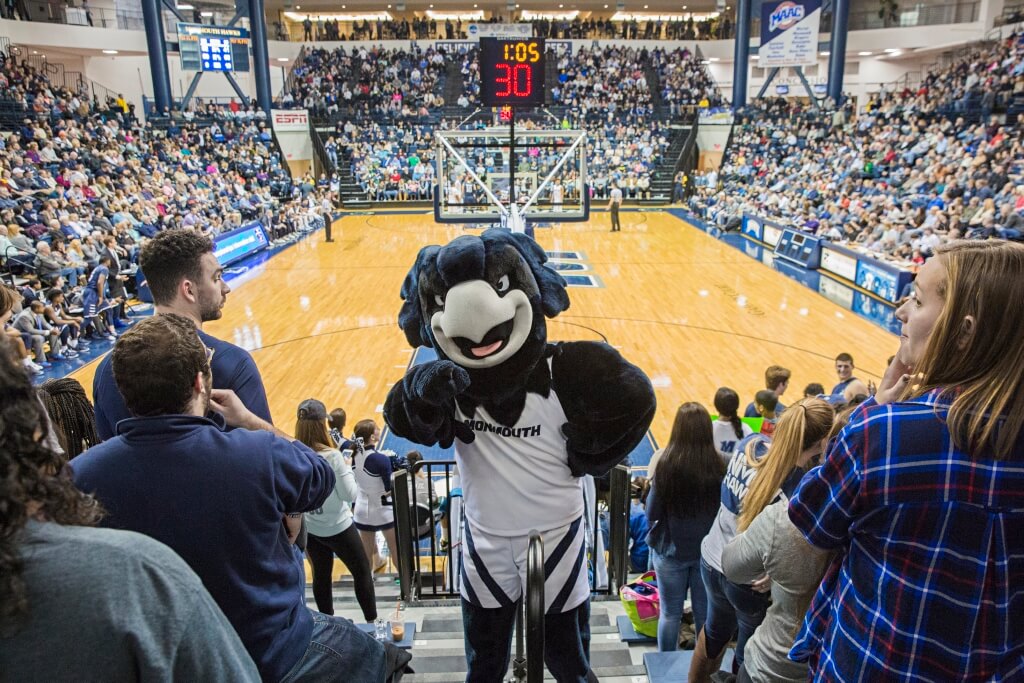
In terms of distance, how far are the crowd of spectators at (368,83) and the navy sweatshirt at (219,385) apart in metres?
26.3

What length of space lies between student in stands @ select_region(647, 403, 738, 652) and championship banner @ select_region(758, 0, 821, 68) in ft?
70.3

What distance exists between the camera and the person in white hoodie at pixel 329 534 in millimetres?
3525

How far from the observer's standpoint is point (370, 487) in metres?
4.28

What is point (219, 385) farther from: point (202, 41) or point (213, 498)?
point (202, 41)

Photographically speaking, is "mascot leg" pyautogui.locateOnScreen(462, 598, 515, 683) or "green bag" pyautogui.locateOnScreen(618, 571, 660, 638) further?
"green bag" pyautogui.locateOnScreen(618, 571, 660, 638)

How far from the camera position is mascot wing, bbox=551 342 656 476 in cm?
221

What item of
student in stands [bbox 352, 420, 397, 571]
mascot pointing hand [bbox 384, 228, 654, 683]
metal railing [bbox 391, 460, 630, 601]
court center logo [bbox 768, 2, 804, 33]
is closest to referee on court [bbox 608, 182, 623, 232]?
court center logo [bbox 768, 2, 804, 33]

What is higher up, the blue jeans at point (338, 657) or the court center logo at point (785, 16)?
the court center logo at point (785, 16)

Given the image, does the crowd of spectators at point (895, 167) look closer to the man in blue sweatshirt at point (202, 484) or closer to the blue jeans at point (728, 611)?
the blue jeans at point (728, 611)

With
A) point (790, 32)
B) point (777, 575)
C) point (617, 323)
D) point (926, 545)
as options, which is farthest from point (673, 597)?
point (790, 32)

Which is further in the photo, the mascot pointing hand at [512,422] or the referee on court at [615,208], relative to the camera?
the referee on court at [615,208]

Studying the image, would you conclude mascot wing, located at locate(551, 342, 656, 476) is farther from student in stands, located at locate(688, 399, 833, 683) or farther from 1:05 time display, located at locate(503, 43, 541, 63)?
1:05 time display, located at locate(503, 43, 541, 63)

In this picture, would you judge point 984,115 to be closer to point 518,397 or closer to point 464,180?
point 464,180

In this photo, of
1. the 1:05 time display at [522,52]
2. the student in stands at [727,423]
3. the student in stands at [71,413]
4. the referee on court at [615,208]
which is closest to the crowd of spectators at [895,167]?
the referee on court at [615,208]
